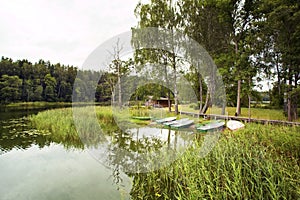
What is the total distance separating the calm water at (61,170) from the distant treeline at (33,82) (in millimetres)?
25759

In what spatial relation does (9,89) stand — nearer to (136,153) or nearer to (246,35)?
(136,153)

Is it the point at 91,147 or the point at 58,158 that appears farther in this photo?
the point at 91,147

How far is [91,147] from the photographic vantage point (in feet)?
20.2

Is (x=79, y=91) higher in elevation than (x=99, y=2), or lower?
lower

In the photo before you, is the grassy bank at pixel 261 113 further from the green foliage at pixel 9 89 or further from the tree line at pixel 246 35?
the green foliage at pixel 9 89

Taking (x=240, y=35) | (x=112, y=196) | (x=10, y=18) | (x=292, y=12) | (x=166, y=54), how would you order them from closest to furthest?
(x=112, y=196) < (x=292, y=12) < (x=240, y=35) < (x=10, y=18) < (x=166, y=54)

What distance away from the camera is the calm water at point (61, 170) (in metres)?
3.26

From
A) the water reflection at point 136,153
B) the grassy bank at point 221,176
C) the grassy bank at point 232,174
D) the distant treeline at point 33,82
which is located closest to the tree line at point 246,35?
the grassy bank at point 232,174

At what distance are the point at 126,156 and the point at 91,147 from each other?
71.9 inches

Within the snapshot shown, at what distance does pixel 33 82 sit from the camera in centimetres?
3219

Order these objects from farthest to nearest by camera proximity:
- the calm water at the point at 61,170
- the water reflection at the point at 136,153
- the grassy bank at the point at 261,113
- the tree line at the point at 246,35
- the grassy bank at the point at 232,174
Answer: the grassy bank at the point at 261,113, the tree line at the point at 246,35, the water reflection at the point at 136,153, the calm water at the point at 61,170, the grassy bank at the point at 232,174

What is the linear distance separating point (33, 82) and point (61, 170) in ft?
113

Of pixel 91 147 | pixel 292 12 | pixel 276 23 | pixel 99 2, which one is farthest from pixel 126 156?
pixel 292 12

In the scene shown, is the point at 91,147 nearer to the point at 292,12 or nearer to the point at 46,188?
the point at 46,188
